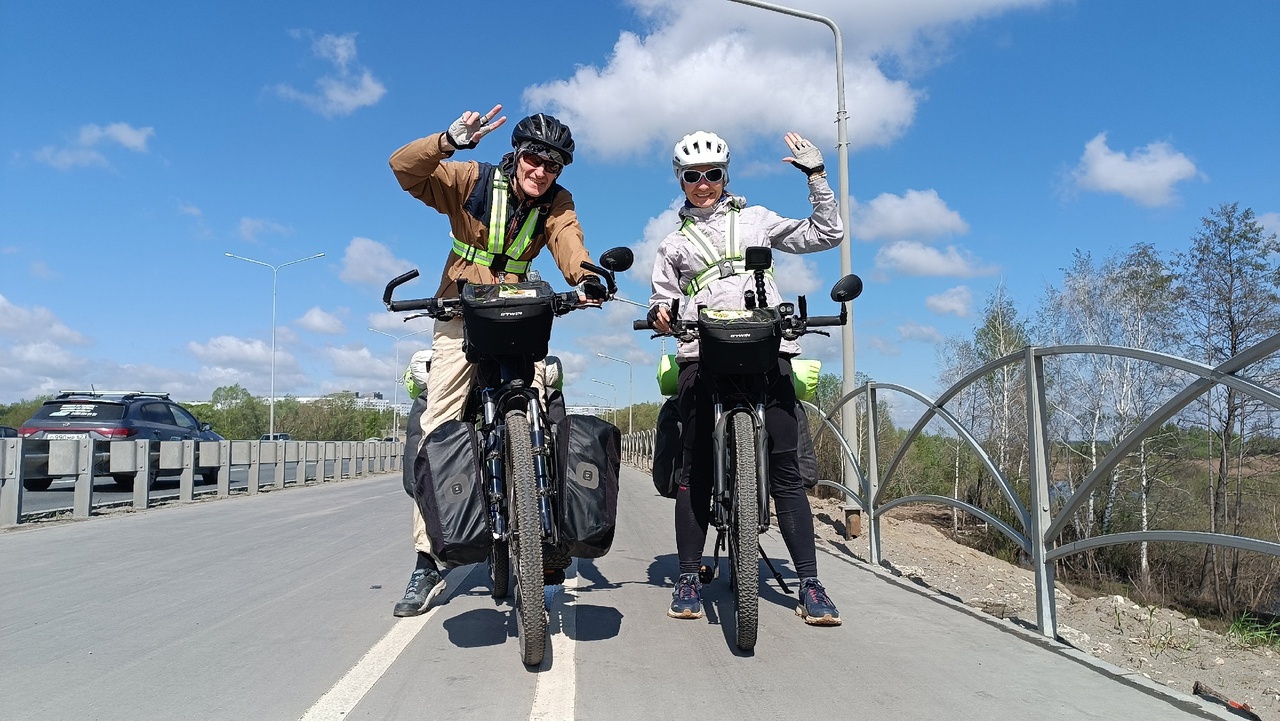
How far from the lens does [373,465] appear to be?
1045 inches

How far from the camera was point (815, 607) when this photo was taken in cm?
382

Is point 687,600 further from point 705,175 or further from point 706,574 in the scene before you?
point 705,175

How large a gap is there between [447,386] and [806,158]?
79.2 inches

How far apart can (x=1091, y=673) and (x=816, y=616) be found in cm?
112

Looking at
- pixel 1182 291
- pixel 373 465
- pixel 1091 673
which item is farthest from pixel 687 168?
pixel 373 465

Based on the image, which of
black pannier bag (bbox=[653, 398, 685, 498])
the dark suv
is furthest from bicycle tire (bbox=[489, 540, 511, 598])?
the dark suv

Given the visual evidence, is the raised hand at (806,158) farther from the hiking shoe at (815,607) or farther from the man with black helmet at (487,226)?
the hiking shoe at (815,607)

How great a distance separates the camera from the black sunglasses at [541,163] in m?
3.89

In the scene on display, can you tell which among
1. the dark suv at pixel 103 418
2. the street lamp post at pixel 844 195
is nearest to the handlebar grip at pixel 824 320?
the street lamp post at pixel 844 195

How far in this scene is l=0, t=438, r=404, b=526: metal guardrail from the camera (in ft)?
26.6

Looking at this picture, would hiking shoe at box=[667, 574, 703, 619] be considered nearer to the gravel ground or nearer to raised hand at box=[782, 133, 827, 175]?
the gravel ground

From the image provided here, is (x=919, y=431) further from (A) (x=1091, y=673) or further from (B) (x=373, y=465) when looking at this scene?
(B) (x=373, y=465)

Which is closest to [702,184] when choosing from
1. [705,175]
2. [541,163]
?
[705,175]

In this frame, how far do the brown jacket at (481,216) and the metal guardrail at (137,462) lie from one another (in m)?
6.62
